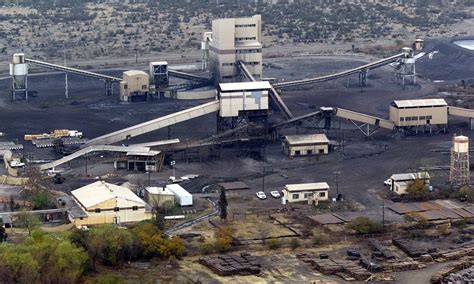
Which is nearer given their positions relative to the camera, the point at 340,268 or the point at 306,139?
the point at 340,268

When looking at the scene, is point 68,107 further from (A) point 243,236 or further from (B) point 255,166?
(A) point 243,236

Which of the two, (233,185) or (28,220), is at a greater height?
(28,220)

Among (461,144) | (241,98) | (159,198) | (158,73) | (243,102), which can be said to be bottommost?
(159,198)

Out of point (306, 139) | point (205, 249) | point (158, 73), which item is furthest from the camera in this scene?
point (158, 73)

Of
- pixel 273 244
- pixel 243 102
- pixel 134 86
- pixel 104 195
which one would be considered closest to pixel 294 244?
pixel 273 244

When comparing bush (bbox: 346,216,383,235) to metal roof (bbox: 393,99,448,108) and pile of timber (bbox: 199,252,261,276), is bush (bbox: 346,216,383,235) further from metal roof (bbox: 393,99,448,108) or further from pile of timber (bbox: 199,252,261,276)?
metal roof (bbox: 393,99,448,108)

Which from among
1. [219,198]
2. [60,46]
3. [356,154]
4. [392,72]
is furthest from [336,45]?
[219,198]

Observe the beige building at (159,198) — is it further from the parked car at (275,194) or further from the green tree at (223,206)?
the parked car at (275,194)

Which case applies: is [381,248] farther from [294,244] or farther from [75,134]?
[75,134]

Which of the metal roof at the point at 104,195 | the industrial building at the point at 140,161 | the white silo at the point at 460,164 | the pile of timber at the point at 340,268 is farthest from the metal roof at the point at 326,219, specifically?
the industrial building at the point at 140,161

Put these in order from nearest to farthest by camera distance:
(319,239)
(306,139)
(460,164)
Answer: (319,239)
(460,164)
(306,139)
